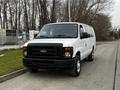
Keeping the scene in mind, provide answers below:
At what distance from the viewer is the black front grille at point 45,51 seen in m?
8.82

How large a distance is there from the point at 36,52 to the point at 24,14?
49375 mm

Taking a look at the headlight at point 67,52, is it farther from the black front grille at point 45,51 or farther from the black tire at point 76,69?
the black tire at point 76,69

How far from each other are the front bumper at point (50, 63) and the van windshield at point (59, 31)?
156 cm

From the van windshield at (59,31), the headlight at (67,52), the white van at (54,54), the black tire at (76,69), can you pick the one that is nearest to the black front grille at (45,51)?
the white van at (54,54)

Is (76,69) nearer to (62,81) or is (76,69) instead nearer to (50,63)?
(62,81)

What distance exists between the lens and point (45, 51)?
894 cm

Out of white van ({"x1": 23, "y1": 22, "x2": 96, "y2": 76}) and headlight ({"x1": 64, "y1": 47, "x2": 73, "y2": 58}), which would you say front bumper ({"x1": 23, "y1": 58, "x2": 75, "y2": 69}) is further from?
headlight ({"x1": 64, "y1": 47, "x2": 73, "y2": 58})

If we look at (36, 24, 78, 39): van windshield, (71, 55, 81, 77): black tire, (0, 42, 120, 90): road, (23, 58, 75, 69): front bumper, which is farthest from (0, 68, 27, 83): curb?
(71, 55, 81, 77): black tire

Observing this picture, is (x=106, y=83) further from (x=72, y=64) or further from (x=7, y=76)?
(x=7, y=76)

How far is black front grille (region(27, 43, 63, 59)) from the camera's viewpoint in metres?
8.82

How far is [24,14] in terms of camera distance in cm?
5728

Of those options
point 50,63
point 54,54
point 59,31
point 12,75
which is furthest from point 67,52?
point 12,75

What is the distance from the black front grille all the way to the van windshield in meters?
1.26

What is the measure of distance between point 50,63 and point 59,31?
207cm
